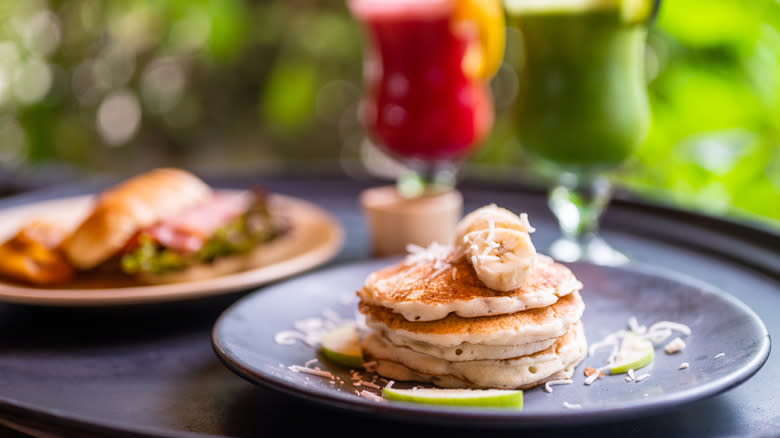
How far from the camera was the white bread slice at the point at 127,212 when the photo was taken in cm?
190

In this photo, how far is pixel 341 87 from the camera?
483cm

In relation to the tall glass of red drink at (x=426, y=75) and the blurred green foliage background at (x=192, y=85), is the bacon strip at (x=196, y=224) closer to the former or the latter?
the tall glass of red drink at (x=426, y=75)

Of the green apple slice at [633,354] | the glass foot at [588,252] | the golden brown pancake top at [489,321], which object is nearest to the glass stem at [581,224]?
the glass foot at [588,252]

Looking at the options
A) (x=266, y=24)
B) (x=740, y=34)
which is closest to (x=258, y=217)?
(x=740, y=34)

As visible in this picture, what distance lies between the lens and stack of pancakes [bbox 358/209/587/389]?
1133 millimetres

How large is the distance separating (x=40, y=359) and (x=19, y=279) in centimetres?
42

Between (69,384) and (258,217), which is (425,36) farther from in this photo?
(69,384)

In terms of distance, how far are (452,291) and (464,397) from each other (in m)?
0.19

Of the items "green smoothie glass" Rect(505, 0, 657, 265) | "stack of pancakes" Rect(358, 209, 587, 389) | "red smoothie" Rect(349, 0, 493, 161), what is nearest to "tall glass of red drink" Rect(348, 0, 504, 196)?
"red smoothie" Rect(349, 0, 493, 161)

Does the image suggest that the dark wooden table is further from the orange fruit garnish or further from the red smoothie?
the orange fruit garnish

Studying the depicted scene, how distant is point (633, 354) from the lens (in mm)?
1218

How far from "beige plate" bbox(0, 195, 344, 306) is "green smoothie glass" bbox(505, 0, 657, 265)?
0.64 meters

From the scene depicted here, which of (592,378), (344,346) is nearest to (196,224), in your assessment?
(344,346)

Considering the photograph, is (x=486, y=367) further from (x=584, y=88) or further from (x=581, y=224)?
(x=584, y=88)
